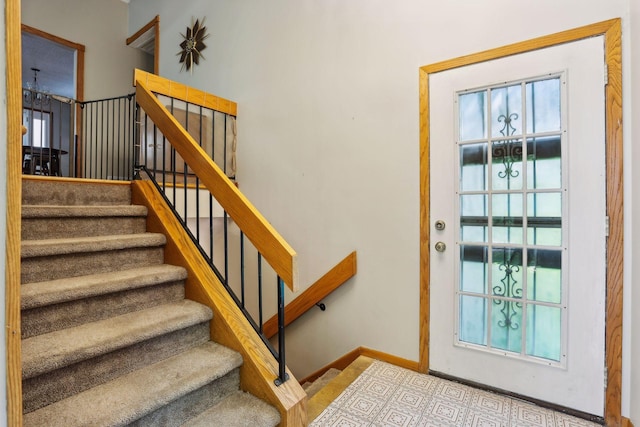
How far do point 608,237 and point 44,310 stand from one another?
2.56 metres

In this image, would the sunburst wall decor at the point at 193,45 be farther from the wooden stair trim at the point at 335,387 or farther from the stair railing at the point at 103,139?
the wooden stair trim at the point at 335,387

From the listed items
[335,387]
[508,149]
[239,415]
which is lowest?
[335,387]

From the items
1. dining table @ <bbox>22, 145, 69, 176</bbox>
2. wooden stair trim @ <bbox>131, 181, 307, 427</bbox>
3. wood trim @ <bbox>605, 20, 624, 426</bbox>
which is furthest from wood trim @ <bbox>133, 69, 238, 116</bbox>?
wood trim @ <bbox>605, 20, 624, 426</bbox>

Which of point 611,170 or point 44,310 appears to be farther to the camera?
point 611,170

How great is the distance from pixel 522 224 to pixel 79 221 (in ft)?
8.22

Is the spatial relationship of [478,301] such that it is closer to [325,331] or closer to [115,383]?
[325,331]

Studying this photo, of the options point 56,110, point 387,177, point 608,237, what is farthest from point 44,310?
point 56,110

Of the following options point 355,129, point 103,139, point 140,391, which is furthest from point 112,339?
point 103,139

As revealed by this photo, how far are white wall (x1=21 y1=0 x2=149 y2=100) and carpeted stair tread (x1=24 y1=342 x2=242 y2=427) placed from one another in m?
4.34

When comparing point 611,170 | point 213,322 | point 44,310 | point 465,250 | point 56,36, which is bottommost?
point 213,322

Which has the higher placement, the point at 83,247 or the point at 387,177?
the point at 387,177

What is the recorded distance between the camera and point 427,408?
1.63m

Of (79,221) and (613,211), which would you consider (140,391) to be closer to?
(79,221)

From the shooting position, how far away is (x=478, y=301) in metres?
1.86
